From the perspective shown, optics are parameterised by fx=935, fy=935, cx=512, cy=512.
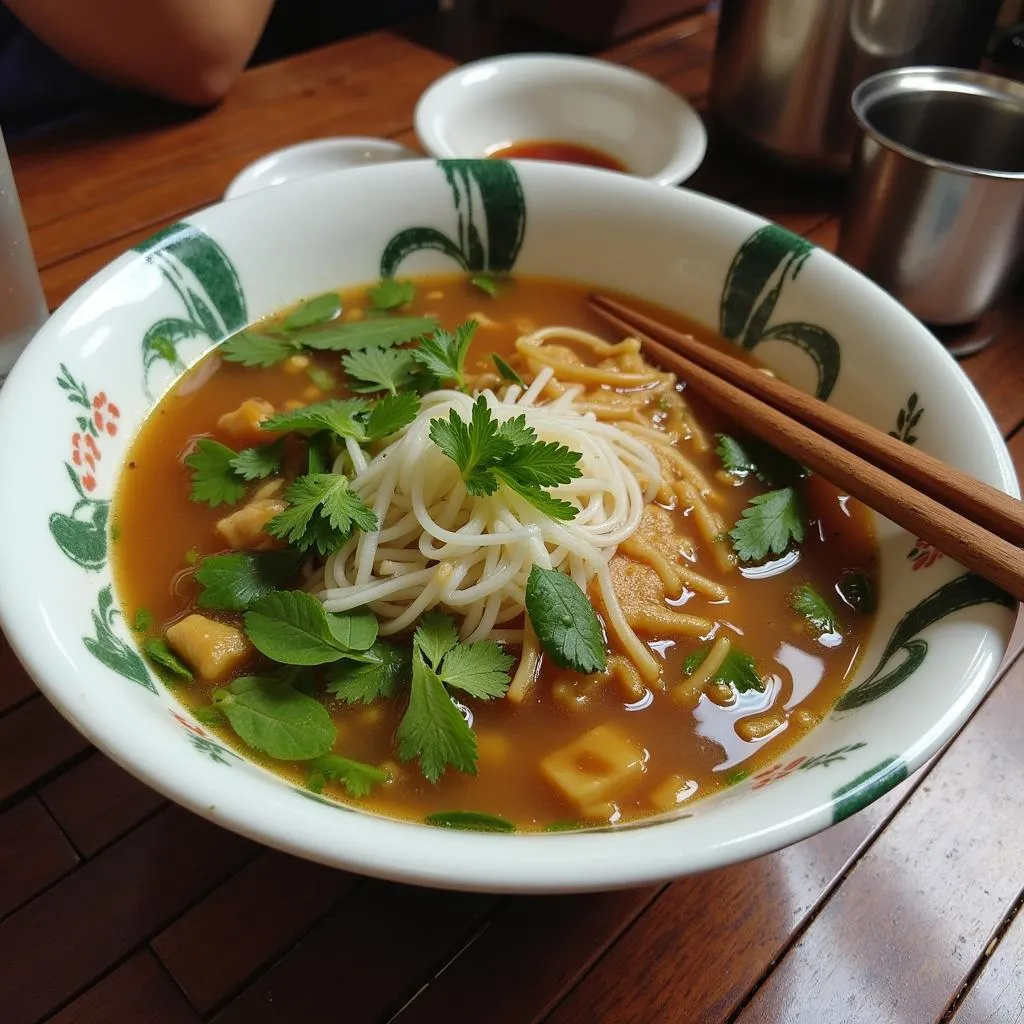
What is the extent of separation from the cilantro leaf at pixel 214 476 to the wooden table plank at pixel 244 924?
59cm

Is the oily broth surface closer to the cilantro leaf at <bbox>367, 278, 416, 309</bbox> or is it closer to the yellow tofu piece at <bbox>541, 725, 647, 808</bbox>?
the yellow tofu piece at <bbox>541, 725, 647, 808</bbox>

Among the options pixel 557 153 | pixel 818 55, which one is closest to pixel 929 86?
pixel 818 55

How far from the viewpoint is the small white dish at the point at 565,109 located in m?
2.69

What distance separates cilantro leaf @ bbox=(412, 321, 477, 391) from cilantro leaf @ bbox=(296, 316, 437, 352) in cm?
14

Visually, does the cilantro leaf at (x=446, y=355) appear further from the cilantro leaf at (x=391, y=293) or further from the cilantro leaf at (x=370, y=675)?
the cilantro leaf at (x=370, y=675)

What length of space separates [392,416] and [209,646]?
1.64ft

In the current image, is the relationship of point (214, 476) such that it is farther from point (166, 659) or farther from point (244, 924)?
point (244, 924)

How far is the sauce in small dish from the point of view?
9.23 ft

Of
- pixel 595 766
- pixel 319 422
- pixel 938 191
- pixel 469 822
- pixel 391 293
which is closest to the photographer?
pixel 469 822

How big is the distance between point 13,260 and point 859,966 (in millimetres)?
1894

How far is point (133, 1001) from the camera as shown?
47.1 inches

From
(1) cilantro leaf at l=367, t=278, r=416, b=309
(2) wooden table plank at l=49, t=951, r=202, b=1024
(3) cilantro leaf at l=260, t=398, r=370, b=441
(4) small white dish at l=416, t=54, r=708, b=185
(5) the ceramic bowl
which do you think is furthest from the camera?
(4) small white dish at l=416, t=54, r=708, b=185

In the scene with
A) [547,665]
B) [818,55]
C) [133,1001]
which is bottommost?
[133,1001]

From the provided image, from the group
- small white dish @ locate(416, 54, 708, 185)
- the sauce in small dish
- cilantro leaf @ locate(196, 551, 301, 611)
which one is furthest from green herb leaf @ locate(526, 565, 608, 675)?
the sauce in small dish
